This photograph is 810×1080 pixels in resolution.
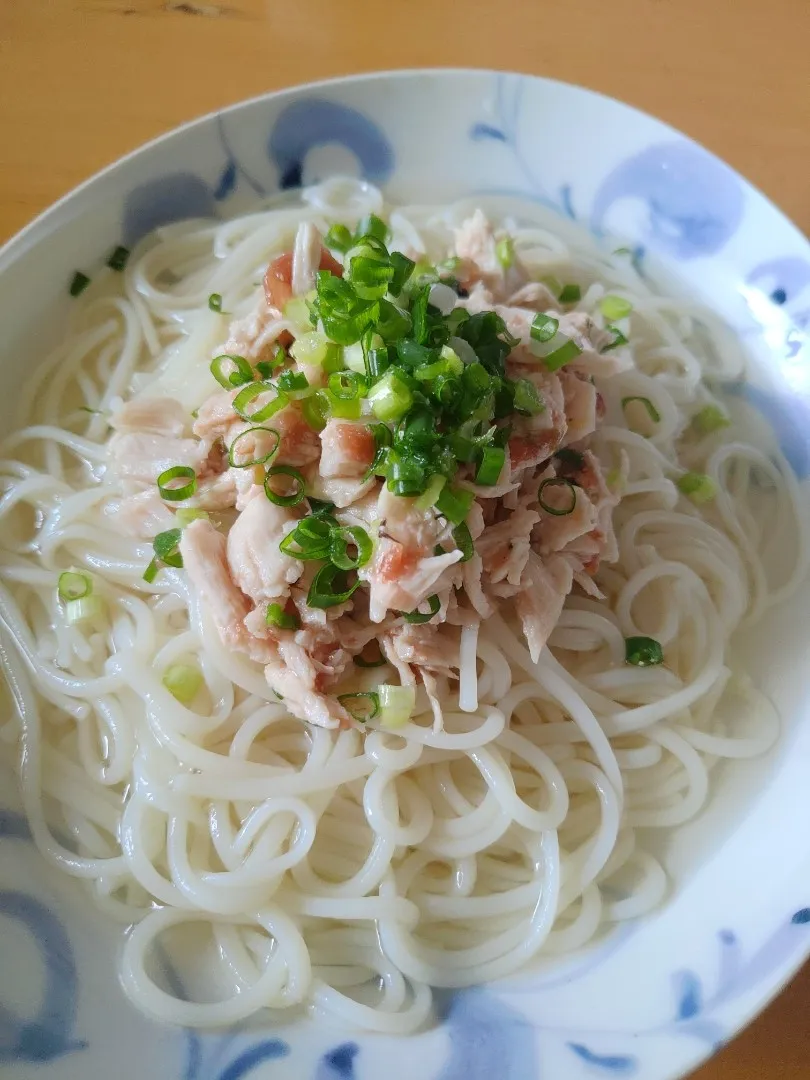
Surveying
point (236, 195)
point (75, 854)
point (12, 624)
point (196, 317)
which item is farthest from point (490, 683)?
point (236, 195)

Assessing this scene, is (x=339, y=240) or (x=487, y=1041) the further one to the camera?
(x=339, y=240)

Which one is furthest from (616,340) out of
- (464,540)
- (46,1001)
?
(46,1001)

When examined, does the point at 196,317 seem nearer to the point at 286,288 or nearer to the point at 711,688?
the point at 286,288

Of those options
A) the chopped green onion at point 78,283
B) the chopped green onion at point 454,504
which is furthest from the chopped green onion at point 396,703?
the chopped green onion at point 78,283

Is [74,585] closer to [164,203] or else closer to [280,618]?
[280,618]

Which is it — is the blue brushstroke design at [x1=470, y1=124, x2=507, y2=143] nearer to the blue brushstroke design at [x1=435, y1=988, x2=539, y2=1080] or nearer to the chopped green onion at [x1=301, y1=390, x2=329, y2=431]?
the chopped green onion at [x1=301, y1=390, x2=329, y2=431]

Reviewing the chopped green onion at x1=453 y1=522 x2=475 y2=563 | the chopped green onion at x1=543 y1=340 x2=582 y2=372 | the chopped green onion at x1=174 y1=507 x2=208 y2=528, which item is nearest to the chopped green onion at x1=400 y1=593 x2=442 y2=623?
the chopped green onion at x1=453 y1=522 x2=475 y2=563

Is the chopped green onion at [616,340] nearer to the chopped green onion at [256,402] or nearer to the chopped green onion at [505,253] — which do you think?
the chopped green onion at [505,253]
